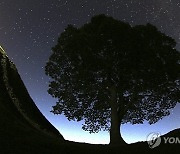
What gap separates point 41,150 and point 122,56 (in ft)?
50.0

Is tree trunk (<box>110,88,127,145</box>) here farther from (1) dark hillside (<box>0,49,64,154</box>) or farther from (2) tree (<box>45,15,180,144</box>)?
(1) dark hillside (<box>0,49,64,154</box>)

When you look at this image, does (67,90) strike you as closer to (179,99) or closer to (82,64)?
(82,64)

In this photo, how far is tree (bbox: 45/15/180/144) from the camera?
3125cm

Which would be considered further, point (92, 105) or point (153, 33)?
point (92, 105)

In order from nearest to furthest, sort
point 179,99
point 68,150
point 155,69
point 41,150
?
point 41,150, point 68,150, point 155,69, point 179,99

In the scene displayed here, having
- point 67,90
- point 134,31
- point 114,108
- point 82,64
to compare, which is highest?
point 134,31

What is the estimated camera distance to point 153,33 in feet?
108

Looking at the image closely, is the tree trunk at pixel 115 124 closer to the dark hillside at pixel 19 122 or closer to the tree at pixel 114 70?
the tree at pixel 114 70

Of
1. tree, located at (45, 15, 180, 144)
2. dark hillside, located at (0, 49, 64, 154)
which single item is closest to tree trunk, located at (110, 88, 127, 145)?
tree, located at (45, 15, 180, 144)

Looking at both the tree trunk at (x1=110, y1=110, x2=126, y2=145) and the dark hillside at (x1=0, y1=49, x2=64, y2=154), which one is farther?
the tree trunk at (x1=110, y1=110, x2=126, y2=145)

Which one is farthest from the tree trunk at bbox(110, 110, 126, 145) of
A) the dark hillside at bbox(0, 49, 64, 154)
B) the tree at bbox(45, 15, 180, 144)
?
the dark hillside at bbox(0, 49, 64, 154)

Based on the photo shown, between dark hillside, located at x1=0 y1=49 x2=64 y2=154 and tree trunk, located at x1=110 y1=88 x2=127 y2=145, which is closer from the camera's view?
dark hillside, located at x1=0 y1=49 x2=64 y2=154

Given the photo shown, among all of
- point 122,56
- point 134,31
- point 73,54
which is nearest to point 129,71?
point 122,56

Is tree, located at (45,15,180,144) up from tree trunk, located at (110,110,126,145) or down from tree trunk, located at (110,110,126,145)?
up
